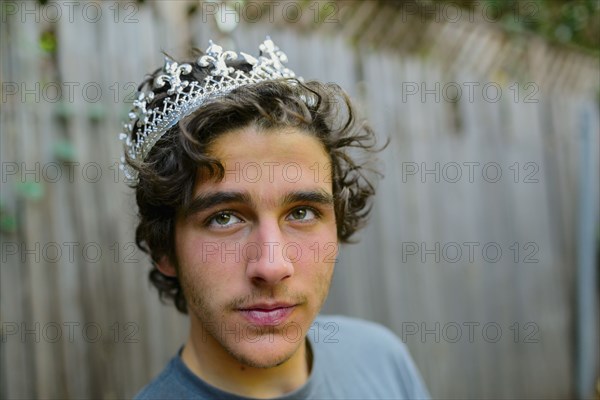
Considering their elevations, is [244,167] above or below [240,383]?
above

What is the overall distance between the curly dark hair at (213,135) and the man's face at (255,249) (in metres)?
0.04

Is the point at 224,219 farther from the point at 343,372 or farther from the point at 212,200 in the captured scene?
the point at 343,372

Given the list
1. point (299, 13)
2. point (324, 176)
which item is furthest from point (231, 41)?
point (324, 176)

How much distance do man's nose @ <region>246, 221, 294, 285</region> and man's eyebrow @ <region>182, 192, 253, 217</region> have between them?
0.09 meters

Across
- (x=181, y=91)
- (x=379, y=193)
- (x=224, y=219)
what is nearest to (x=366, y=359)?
(x=224, y=219)

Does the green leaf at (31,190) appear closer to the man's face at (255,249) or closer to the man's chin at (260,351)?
the man's face at (255,249)

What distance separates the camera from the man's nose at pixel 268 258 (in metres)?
1.65

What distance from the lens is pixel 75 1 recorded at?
269 cm

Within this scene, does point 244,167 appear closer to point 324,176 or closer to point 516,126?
point 324,176

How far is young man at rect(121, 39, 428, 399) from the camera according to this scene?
1.71m

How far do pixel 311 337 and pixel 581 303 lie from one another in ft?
12.4

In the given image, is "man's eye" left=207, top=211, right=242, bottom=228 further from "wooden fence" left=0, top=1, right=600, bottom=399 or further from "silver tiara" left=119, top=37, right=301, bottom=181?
"wooden fence" left=0, top=1, right=600, bottom=399

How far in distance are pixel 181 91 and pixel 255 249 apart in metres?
0.57

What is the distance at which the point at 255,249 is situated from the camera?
1.69 m
